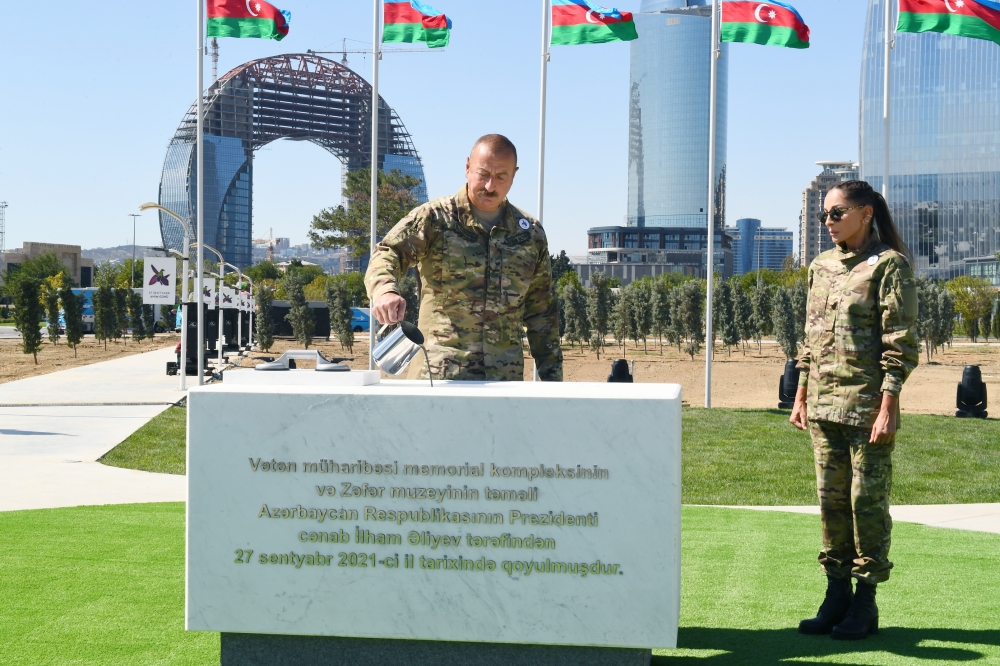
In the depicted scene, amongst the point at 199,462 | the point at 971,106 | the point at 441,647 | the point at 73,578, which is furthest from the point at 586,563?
the point at 971,106

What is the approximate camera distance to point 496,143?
3.84 meters

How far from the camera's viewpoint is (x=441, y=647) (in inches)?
125

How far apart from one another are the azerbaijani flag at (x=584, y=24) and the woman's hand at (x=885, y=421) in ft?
40.3

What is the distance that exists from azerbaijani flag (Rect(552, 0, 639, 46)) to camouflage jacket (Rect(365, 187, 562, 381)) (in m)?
11.9

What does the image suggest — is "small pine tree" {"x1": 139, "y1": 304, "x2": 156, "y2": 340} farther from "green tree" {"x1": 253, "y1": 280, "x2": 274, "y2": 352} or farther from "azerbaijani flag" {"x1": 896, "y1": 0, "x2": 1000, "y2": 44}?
"azerbaijani flag" {"x1": 896, "y1": 0, "x2": 1000, "y2": 44}

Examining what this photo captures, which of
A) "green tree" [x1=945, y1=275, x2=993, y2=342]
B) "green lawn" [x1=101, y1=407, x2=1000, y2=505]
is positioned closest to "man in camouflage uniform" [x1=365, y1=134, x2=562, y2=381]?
"green lawn" [x1=101, y1=407, x2=1000, y2=505]

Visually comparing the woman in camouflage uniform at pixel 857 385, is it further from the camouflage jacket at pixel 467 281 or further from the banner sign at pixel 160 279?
the banner sign at pixel 160 279

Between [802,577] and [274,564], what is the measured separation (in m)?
3.18

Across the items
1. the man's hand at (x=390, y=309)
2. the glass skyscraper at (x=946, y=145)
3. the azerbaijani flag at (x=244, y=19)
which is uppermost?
the glass skyscraper at (x=946, y=145)

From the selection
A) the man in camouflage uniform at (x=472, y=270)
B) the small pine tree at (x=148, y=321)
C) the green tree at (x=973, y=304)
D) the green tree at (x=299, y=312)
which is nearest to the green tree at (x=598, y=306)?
the green tree at (x=299, y=312)

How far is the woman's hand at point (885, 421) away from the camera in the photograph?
3.89 m

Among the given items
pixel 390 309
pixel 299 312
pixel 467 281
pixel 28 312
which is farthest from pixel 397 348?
pixel 299 312

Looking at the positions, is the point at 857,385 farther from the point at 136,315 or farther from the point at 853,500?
the point at 136,315

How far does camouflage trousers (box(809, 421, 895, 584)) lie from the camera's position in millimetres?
4035
